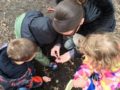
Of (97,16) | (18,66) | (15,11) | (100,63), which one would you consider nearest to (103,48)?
Answer: (100,63)

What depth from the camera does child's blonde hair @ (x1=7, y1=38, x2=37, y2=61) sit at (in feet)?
7.14

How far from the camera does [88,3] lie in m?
2.23

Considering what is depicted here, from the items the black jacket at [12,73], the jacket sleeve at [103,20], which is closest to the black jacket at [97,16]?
the jacket sleeve at [103,20]

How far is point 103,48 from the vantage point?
6.42ft

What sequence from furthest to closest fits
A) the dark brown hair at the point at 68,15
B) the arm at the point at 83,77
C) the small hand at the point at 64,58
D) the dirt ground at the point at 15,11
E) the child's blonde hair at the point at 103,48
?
the dirt ground at the point at 15,11 → the small hand at the point at 64,58 → the arm at the point at 83,77 → the dark brown hair at the point at 68,15 → the child's blonde hair at the point at 103,48

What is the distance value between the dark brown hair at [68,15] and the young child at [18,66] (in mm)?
237

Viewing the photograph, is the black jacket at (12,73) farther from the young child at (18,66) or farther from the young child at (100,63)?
the young child at (100,63)

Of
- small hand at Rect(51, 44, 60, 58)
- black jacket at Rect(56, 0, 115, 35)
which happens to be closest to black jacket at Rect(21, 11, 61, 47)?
small hand at Rect(51, 44, 60, 58)

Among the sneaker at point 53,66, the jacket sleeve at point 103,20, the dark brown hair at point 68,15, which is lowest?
the sneaker at point 53,66

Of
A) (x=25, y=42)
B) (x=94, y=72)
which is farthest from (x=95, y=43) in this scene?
(x=25, y=42)

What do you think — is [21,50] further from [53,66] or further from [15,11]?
[15,11]

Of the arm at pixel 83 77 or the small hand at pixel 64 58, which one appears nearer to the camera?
the arm at pixel 83 77

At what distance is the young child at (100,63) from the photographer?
196cm

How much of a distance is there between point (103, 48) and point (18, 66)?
24.5 inches
